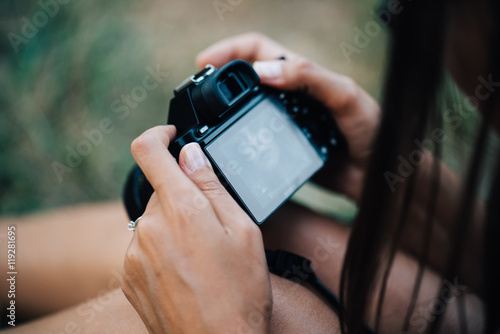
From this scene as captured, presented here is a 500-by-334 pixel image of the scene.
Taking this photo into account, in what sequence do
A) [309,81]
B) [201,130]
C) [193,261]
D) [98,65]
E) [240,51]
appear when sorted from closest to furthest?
[193,261] → [201,130] → [309,81] → [240,51] → [98,65]

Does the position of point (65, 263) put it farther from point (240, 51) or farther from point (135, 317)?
point (240, 51)

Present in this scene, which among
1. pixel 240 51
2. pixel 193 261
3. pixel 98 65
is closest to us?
pixel 193 261

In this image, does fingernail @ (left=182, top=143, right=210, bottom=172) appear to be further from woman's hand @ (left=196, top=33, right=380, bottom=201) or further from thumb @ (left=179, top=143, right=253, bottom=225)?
woman's hand @ (left=196, top=33, right=380, bottom=201)

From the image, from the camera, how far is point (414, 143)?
445 millimetres

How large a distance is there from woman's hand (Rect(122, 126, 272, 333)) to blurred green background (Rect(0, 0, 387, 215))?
769 millimetres

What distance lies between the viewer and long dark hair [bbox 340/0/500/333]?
1.33 ft

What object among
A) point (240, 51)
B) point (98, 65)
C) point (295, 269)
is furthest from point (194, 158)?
point (98, 65)

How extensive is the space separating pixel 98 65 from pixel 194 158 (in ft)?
2.97

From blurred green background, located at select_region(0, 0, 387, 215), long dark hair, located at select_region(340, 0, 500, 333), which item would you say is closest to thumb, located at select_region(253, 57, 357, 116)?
long dark hair, located at select_region(340, 0, 500, 333)

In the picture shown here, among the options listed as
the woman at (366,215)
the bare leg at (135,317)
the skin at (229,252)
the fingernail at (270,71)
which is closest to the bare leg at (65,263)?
the skin at (229,252)

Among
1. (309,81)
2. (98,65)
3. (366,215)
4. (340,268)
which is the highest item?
(98,65)

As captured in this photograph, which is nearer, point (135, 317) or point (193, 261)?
point (193, 261)

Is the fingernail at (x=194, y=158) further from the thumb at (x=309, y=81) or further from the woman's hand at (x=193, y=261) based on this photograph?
the thumb at (x=309, y=81)

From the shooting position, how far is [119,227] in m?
0.76
